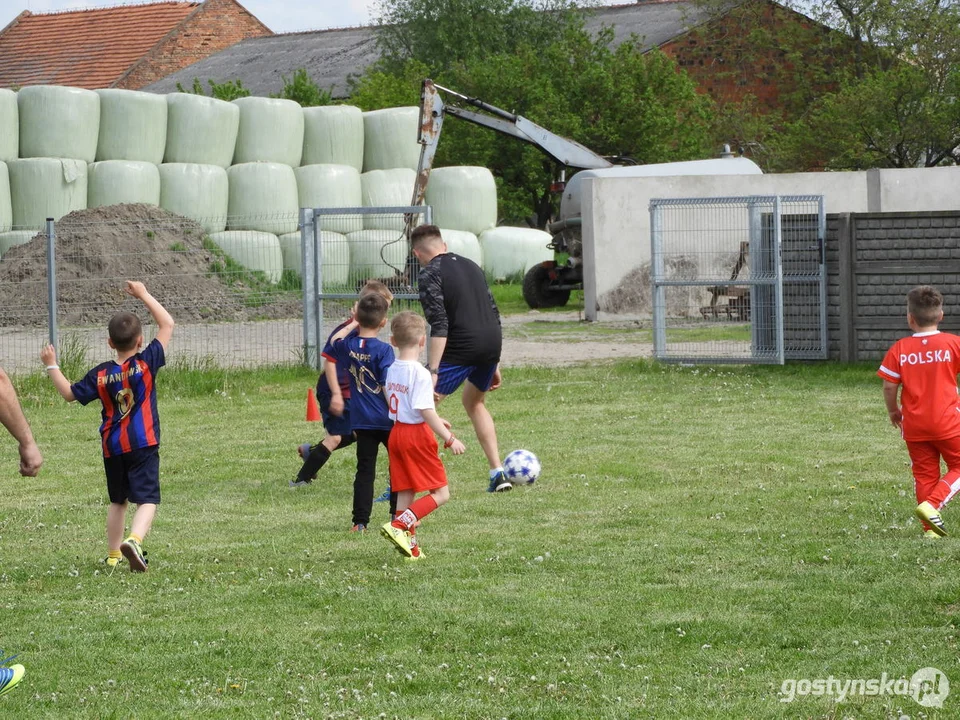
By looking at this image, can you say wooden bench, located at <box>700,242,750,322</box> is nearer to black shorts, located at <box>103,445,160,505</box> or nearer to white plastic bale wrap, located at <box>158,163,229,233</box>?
white plastic bale wrap, located at <box>158,163,229,233</box>

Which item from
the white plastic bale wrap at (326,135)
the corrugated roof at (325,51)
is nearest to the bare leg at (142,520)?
the white plastic bale wrap at (326,135)

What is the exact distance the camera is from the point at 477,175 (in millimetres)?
35906

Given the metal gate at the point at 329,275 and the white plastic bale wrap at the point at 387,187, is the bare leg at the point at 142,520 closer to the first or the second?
the metal gate at the point at 329,275

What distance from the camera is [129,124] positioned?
29.8 metres

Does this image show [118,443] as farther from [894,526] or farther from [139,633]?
[894,526]

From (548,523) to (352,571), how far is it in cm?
153

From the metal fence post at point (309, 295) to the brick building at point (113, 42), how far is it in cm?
4289

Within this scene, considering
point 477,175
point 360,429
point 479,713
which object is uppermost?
point 477,175

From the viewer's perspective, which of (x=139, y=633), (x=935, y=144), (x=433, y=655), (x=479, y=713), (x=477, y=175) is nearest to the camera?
(x=479, y=713)

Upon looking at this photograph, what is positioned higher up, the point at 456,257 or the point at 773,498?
the point at 456,257

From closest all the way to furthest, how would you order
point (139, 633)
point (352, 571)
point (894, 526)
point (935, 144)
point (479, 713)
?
1. point (479, 713)
2. point (139, 633)
3. point (352, 571)
4. point (894, 526)
5. point (935, 144)

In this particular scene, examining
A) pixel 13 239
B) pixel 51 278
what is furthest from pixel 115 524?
pixel 13 239

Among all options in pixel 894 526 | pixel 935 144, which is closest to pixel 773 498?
pixel 894 526

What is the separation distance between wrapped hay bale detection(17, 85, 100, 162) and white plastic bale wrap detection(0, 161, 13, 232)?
0.86 metres
